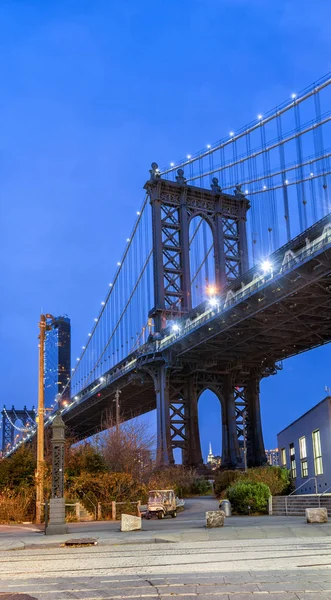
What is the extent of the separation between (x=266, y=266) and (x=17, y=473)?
78.6 feet

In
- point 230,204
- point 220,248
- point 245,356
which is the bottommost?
point 245,356

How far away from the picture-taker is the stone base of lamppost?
2262 cm

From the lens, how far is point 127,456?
144 ft

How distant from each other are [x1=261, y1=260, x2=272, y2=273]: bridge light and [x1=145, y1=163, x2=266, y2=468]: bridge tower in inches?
866

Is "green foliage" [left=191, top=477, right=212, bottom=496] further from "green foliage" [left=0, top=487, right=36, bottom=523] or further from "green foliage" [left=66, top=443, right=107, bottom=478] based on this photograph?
"green foliage" [left=0, top=487, right=36, bottom=523]

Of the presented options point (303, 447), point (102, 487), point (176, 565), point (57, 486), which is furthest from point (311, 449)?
point (176, 565)

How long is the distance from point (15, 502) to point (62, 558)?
15.4 m

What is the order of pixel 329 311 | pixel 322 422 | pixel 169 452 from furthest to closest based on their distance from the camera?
pixel 169 452
pixel 329 311
pixel 322 422

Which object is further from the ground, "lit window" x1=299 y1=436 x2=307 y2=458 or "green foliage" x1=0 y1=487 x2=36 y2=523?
"lit window" x1=299 y1=436 x2=307 y2=458

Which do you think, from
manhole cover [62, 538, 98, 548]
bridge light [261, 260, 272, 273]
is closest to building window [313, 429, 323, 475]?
bridge light [261, 260, 272, 273]

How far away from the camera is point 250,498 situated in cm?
3219

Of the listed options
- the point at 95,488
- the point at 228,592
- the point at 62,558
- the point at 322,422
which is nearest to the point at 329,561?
the point at 228,592

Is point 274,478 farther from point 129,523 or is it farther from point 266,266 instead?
point 129,523

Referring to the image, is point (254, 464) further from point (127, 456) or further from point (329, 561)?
point (329, 561)
